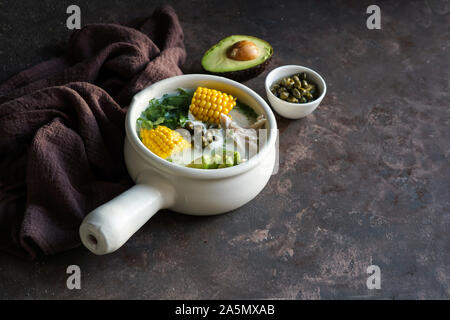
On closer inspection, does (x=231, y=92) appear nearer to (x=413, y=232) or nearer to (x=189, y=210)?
(x=189, y=210)

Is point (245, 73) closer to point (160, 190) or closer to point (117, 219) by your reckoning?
point (160, 190)

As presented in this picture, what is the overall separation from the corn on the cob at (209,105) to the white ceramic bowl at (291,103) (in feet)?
0.73

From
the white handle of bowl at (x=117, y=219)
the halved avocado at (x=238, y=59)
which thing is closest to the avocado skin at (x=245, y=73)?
the halved avocado at (x=238, y=59)

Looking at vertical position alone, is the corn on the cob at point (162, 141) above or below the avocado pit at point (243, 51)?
above

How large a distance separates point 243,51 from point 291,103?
0.73 feet

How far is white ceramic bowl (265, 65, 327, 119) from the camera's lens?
4.80 ft

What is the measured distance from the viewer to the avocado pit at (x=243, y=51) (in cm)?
153

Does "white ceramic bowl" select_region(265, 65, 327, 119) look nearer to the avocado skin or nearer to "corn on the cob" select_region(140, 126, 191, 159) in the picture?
the avocado skin

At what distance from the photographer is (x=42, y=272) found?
43.7 inches

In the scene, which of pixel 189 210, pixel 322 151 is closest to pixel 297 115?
pixel 322 151

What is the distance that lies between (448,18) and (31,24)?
1.50 meters

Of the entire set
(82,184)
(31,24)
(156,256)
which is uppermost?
(31,24)

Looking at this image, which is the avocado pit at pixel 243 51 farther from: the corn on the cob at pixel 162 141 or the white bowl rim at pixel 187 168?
the corn on the cob at pixel 162 141

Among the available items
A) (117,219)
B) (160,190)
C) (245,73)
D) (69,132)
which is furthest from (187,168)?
(245,73)
